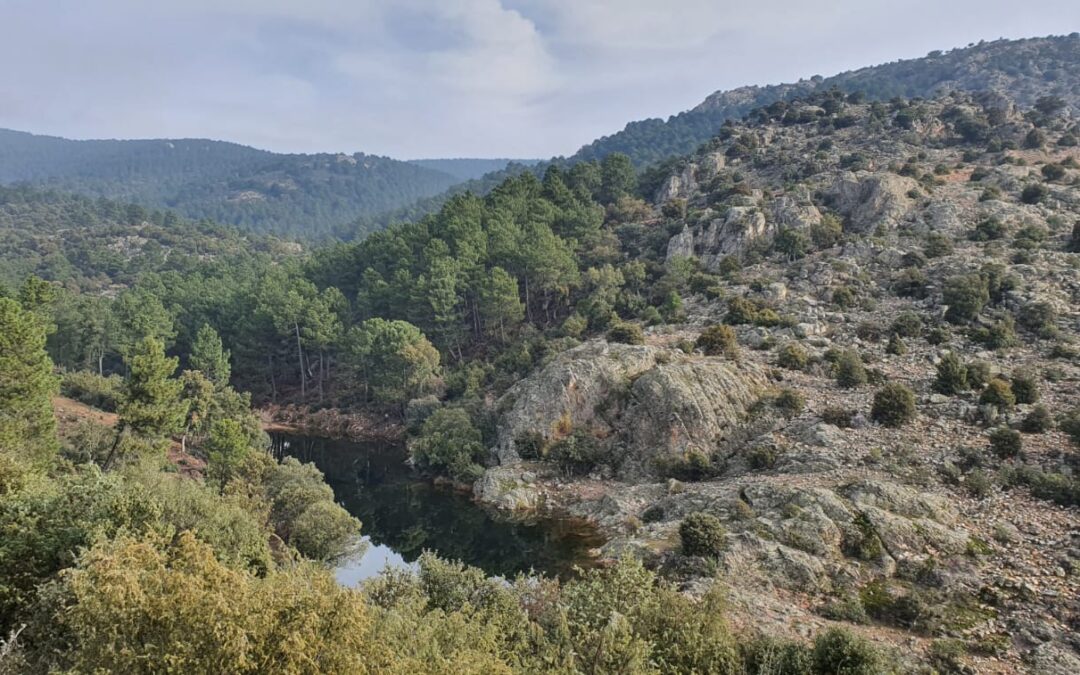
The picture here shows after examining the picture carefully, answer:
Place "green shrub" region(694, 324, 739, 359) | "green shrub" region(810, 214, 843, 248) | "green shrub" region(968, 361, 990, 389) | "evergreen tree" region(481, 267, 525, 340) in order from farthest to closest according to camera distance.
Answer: "evergreen tree" region(481, 267, 525, 340)
"green shrub" region(810, 214, 843, 248)
"green shrub" region(694, 324, 739, 359)
"green shrub" region(968, 361, 990, 389)

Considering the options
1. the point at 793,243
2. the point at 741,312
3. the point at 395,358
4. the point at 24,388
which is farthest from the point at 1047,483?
the point at 395,358

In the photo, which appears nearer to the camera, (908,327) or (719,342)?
(908,327)

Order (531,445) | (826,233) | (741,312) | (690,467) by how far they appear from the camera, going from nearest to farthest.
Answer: (690,467) → (531,445) → (741,312) → (826,233)

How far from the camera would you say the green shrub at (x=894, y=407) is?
3372 centimetres

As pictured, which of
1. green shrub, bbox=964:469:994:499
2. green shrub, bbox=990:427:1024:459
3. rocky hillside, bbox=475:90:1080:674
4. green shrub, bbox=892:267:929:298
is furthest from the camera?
green shrub, bbox=892:267:929:298

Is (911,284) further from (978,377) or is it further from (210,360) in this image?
(210,360)

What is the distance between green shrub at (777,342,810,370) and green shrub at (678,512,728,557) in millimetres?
20161

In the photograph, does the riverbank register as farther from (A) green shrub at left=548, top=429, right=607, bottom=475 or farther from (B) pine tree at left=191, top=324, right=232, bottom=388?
(A) green shrub at left=548, top=429, right=607, bottom=475

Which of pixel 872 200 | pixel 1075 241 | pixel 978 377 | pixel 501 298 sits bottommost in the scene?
pixel 978 377

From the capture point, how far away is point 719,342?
150 ft

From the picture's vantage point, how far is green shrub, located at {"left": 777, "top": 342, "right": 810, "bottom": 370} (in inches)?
1703

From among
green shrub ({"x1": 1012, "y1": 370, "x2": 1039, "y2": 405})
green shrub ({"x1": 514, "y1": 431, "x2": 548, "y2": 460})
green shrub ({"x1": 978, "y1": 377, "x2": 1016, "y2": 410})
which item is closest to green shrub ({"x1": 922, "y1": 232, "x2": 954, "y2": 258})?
green shrub ({"x1": 1012, "y1": 370, "x2": 1039, "y2": 405})

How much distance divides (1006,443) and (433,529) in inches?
1271

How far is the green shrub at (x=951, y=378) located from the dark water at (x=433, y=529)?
2283cm
